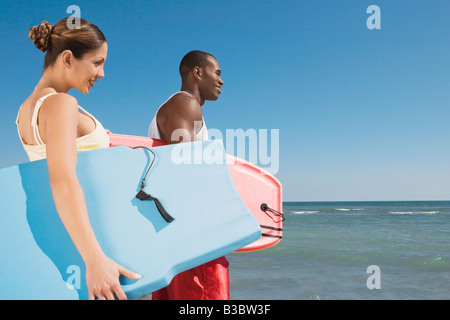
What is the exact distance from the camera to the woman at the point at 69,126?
0.98 metres

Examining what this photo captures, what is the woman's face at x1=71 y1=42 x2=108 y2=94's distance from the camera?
1.30m

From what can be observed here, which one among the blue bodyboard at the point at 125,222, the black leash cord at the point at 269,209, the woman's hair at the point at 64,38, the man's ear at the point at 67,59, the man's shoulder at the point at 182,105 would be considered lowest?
the black leash cord at the point at 269,209

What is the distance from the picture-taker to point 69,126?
3.41 ft

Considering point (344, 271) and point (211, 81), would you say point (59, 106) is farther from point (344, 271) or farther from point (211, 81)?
point (344, 271)

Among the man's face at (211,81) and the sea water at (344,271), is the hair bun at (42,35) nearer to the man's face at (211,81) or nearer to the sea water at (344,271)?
the man's face at (211,81)

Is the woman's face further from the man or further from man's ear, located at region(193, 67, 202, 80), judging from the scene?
man's ear, located at region(193, 67, 202, 80)

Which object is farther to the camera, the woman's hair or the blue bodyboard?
the woman's hair

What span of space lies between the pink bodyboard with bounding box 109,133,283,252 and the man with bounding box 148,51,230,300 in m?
0.40

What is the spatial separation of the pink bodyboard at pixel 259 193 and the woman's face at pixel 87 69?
88 centimetres

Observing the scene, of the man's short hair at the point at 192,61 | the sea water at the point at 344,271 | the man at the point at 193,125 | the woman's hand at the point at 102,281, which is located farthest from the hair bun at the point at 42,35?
the sea water at the point at 344,271

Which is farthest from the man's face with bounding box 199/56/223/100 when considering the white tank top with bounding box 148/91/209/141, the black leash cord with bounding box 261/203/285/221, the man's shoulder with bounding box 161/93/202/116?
the black leash cord with bounding box 261/203/285/221

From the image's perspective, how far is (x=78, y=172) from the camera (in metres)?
1.21
